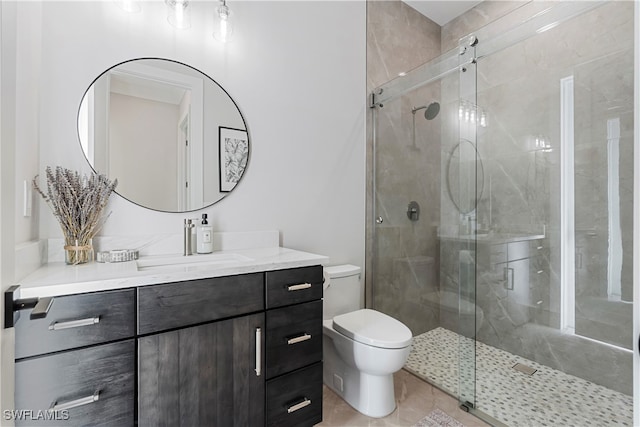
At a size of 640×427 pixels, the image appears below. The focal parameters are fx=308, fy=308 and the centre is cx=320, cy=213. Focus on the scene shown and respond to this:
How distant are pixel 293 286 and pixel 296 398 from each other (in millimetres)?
507

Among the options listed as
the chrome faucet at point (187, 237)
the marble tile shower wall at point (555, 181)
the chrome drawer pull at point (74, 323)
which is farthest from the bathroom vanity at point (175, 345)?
the marble tile shower wall at point (555, 181)

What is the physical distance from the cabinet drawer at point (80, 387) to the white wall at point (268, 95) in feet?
2.20

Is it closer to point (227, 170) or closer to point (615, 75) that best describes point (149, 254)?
point (227, 170)

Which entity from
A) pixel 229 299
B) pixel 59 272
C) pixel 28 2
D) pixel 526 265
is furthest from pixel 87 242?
pixel 526 265

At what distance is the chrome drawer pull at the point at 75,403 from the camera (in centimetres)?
91

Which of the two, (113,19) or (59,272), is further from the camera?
(113,19)

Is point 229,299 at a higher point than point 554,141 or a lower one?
lower

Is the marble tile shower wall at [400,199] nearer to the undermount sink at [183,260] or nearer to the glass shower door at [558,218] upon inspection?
the glass shower door at [558,218]

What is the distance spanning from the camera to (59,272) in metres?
1.10

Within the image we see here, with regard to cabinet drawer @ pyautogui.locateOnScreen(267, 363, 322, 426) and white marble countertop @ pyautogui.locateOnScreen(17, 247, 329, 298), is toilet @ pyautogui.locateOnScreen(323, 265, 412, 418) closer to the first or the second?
cabinet drawer @ pyautogui.locateOnScreen(267, 363, 322, 426)

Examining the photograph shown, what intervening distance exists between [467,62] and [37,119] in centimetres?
225

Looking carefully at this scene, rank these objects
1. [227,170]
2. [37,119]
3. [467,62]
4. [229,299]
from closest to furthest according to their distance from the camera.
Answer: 1. [229,299]
2. [37,119]
3. [227,170]
4. [467,62]

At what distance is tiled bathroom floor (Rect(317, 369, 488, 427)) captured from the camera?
1.61m

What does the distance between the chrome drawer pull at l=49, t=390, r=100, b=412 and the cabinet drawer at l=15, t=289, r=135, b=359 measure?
0.16m
